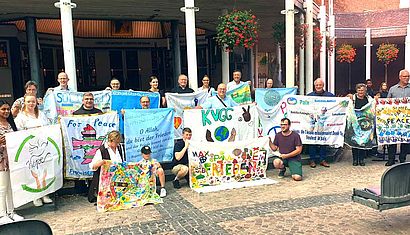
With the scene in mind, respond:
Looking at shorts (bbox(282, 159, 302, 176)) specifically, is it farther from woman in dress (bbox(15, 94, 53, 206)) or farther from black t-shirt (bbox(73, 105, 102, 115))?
woman in dress (bbox(15, 94, 53, 206))

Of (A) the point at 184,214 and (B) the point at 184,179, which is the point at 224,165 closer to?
(B) the point at 184,179

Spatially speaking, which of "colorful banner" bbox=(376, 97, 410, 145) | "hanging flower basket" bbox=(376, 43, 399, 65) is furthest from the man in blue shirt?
"hanging flower basket" bbox=(376, 43, 399, 65)

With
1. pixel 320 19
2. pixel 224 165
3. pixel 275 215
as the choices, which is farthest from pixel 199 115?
pixel 320 19

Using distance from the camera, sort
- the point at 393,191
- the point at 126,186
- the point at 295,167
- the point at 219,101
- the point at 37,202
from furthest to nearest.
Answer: the point at 219,101 < the point at 295,167 < the point at 37,202 < the point at 126,186 < the point at 393,191

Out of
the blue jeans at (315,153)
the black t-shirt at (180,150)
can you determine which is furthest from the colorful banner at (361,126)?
the black t-shirt at (180,150)

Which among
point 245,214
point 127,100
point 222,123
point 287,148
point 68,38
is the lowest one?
point 245,214

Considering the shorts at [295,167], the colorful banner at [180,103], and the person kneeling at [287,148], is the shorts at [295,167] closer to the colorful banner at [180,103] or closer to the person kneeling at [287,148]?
the person kneeling at [287,148]

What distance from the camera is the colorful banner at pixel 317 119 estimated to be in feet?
29.2

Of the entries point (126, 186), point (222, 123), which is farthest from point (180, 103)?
point (126, 186)

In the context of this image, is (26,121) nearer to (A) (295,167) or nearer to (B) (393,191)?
(A) (295,167)

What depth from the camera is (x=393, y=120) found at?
8.85m

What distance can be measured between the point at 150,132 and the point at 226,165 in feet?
5.21

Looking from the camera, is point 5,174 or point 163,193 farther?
point 163,193

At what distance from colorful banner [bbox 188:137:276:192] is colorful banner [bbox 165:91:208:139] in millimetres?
1193
